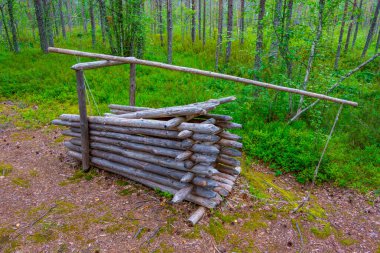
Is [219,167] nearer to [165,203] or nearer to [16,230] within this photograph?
[165,203]

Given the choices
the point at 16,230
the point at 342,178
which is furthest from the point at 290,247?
the point at 16,230

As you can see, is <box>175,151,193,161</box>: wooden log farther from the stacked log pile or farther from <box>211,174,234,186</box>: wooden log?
<box>211,174,234,186</box>: wooden log

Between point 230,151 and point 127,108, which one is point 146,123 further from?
point 230,151

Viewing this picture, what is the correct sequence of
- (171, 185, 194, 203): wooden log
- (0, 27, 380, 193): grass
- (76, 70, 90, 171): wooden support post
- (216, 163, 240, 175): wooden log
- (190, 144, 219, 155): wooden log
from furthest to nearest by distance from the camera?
(0, 27, 380, 193): grass
(76, 70, 90, 171): wooden support post
(216, 163, 240, 175): wooden log
(190, 144, 219, 155): wooden log
(171, 185, 194, 203): wooden log

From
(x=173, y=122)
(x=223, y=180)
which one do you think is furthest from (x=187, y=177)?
(x=223, y=180)

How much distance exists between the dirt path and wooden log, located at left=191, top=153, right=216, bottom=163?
2.83 feet

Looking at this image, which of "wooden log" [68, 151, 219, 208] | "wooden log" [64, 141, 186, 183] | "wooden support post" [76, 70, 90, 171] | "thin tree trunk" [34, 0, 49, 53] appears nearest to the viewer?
"wooden log" [68, 151, 219, 208]

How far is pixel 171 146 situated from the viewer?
4.64m

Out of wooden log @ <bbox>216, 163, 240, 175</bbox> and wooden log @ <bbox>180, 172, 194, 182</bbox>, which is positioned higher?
wooden log @ <bbox>180, 172, 194, 182</bbox>

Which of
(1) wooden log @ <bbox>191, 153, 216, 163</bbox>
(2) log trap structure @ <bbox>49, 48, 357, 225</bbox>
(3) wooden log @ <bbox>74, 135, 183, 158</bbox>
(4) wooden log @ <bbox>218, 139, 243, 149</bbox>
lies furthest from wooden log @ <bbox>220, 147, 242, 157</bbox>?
(3) wooden log @ <bbox>74, 135, 183, 158</bbox>

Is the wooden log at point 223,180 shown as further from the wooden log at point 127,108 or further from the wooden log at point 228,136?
the wooden log at point 127,108

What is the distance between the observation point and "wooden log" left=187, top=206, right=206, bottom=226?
425 centimetres

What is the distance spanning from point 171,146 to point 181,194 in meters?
0.82

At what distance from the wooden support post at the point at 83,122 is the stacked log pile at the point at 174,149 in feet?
0.37
